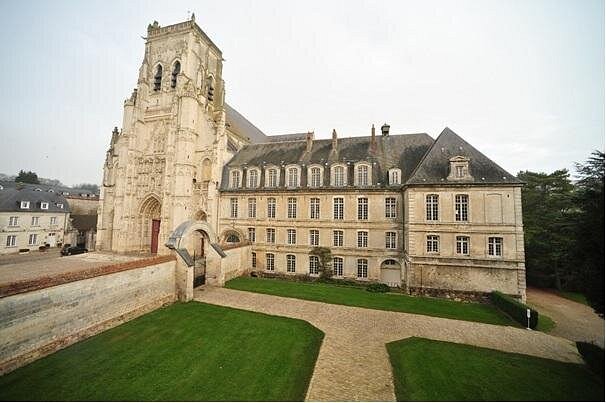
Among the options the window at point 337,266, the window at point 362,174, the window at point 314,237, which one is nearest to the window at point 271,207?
the window at point 314,237

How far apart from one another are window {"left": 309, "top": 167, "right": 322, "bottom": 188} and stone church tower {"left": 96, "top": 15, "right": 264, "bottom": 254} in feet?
30.5

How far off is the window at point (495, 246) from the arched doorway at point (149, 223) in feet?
97.3

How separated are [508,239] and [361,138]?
13685 millimetres

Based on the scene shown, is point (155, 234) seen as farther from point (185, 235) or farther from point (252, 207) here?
point (185, 235)

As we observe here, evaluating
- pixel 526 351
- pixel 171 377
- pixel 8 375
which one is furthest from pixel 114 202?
pixel 526 351

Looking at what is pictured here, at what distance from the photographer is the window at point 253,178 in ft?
79.8

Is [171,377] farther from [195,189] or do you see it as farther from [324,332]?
[195,189]

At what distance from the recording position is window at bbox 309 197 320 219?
72.0 feet

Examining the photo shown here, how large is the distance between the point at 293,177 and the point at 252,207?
15.5 feet

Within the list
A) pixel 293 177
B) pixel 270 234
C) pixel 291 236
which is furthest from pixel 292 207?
pixel 270 234

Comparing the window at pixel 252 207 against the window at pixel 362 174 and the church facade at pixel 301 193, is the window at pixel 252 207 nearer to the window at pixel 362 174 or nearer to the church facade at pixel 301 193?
the church facade at pixel 301 193

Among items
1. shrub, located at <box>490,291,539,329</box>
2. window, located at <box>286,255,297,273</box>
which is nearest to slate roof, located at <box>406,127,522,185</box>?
shrub, located at <box>490,291,539,329</box>

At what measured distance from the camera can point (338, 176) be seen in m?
21.8

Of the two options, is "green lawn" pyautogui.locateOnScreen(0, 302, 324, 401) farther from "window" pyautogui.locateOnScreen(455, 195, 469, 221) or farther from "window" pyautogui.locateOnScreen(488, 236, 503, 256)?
"window" pyautogui.locateOnScreen(488, 236, 503, 256)
